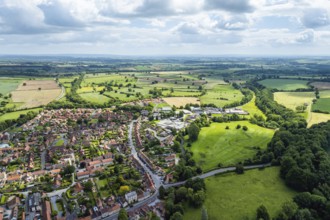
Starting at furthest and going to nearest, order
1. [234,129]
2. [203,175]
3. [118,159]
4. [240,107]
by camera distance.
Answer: [240,107], [234,129], [118,159], [203,175]

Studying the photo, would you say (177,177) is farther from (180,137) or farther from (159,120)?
(159,120)

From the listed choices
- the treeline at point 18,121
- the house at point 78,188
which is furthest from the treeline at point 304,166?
the treeline at point 18,121

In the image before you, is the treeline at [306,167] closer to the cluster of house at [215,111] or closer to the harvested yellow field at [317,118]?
the harvested yellow field at [317,118]

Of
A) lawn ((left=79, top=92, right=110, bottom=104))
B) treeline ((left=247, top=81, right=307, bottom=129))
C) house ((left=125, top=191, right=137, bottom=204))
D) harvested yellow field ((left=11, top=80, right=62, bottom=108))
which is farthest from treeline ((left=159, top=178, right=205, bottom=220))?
harvested yellow field ((left=11, top=80, right=62, bottom=108))

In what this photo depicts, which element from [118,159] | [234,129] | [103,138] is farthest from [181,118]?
[118,159]

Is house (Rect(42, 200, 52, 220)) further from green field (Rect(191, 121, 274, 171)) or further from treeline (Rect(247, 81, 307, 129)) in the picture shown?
treeline (Rect(247, 81, 307, 129))

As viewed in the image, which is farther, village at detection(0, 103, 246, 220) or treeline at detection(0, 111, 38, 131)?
treeline at detection(0, 111, 38, 131)
